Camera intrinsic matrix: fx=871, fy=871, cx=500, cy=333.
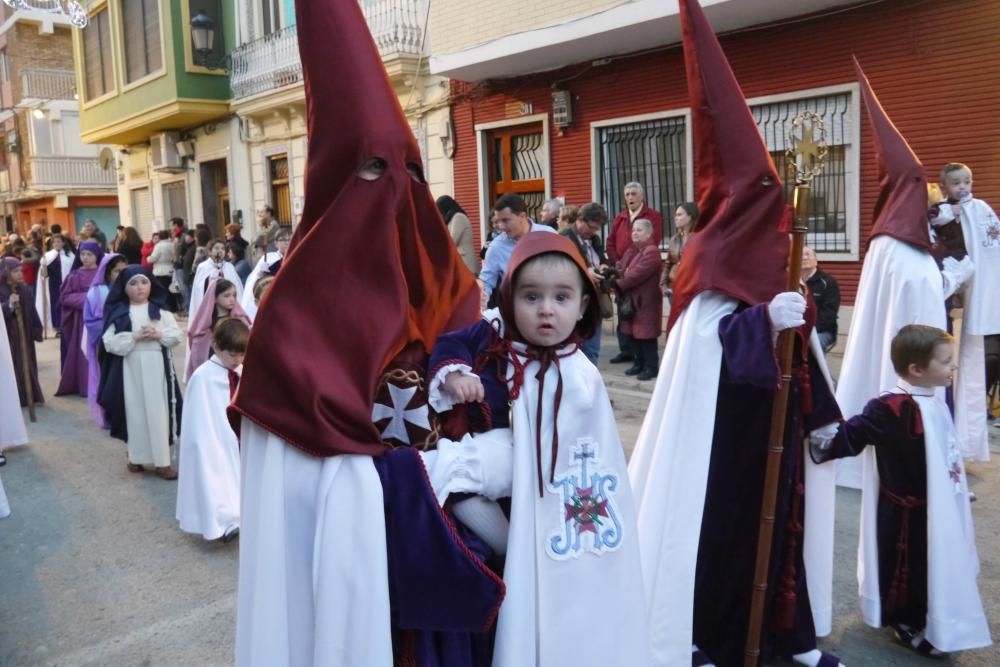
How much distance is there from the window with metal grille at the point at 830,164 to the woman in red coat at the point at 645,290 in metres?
2.11

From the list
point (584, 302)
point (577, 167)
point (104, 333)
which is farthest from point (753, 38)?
point (584, 302)

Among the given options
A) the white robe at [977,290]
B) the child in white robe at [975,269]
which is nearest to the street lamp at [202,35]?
the child in white robe at [975,269]

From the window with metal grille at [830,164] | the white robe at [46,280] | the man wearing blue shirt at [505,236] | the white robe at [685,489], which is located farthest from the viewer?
the white robe at [46,280]

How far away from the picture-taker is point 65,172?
34656 mm

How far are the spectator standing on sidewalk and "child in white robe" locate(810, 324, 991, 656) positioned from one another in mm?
6379

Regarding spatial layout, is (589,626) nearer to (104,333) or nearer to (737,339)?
(737,339)

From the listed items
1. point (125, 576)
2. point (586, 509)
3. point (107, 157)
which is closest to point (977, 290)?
point (586, 509)

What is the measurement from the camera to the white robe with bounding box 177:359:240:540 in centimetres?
528

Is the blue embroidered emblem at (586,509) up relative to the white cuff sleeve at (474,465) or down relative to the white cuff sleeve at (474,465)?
down

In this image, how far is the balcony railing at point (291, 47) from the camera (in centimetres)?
1487

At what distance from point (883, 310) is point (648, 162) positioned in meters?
7.58

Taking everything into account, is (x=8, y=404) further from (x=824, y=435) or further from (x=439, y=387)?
(x=824, y=435)

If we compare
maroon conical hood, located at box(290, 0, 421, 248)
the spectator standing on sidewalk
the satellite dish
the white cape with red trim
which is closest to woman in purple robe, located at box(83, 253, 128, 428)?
the spectator standing on sidewalk

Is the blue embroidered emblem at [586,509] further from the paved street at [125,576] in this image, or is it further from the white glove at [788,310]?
the paved street at [125,576]
